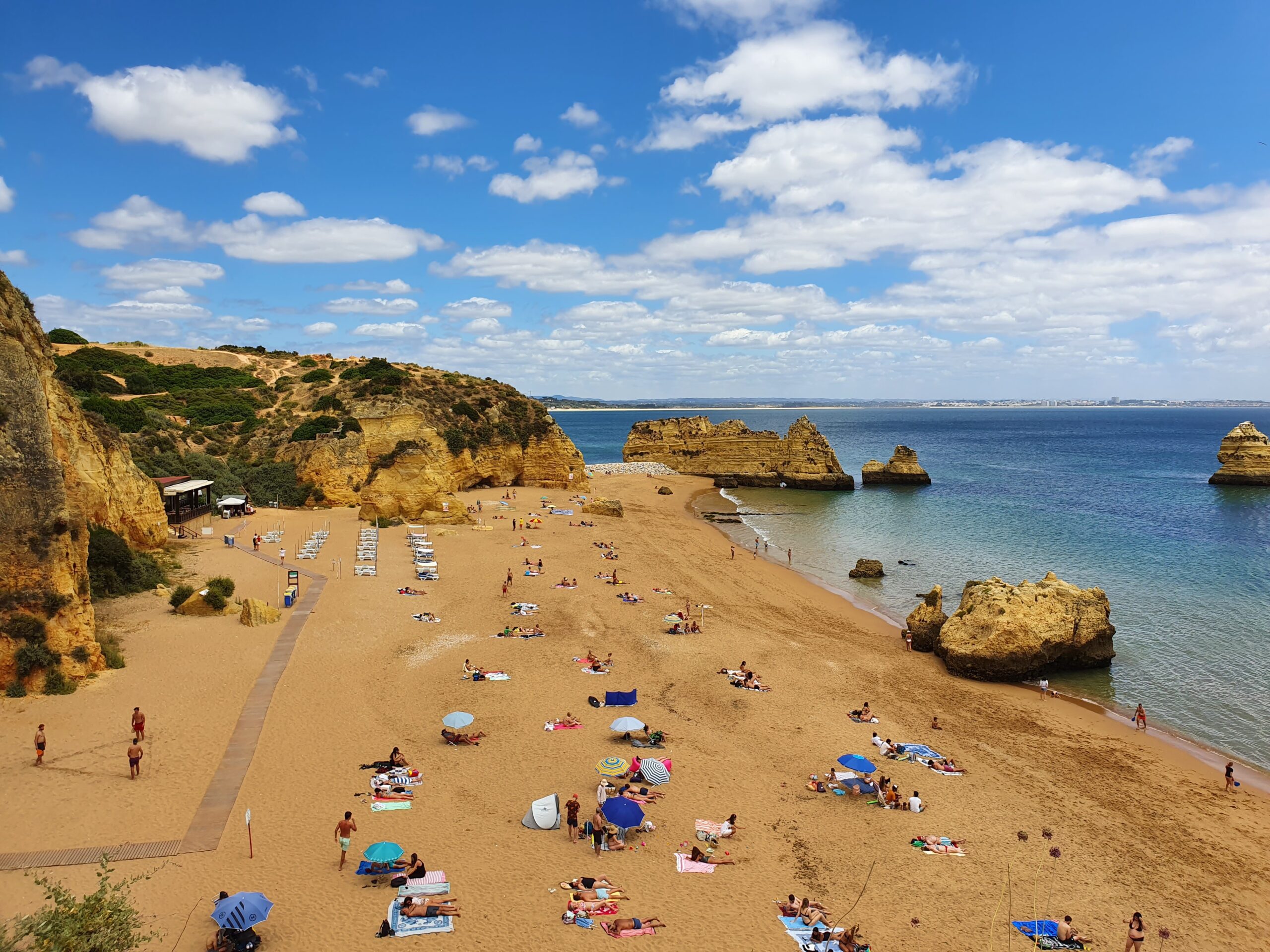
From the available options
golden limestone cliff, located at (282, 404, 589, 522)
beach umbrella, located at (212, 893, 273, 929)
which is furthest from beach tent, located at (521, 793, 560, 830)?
golden limestone cliff, located at (282, 404, 589, 522)

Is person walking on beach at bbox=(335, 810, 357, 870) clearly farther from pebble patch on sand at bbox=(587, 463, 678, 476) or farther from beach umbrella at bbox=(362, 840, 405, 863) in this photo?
pebble patch on sand at bbox=(587, 463, 678, 476)

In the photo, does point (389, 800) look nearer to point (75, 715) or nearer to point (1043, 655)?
point (75, 715)

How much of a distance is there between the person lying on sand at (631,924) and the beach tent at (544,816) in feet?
8.88

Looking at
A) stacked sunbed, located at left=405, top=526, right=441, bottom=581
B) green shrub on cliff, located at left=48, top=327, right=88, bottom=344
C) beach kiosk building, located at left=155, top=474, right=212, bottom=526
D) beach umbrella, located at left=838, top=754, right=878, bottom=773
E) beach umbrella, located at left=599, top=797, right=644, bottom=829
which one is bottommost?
beach umbrella, located at left=838, top=754, right=878, bottom=773

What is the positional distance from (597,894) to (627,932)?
97 cm

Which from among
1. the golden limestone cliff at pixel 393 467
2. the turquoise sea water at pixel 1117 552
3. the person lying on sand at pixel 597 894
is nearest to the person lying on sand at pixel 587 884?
the person lying on sand at pixel 597 894

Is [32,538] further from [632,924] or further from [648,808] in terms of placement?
[632,924]

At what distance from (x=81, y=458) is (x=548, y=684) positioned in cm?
1917

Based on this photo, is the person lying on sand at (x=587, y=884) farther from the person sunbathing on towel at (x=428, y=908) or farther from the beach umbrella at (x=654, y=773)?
the beach umbrella at (x=654, y=773)

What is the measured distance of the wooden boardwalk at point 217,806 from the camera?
11422mm

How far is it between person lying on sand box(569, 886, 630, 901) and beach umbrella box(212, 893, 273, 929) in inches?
179

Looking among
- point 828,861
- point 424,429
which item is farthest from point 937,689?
point 424,429

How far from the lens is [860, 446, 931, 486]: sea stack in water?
7181 cm

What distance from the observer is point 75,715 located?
53.2 ft
